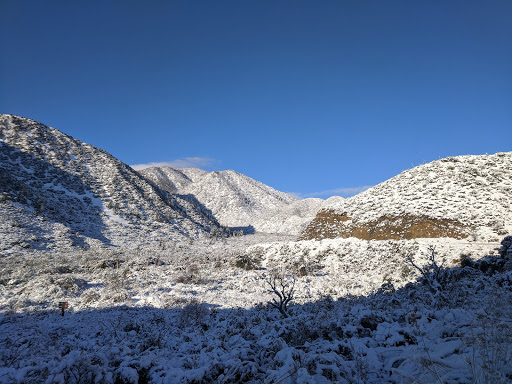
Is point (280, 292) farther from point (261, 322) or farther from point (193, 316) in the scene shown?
point (261, 322)

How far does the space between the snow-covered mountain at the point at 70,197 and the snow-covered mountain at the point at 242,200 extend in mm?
17651

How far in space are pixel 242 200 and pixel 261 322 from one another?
84.8 metres

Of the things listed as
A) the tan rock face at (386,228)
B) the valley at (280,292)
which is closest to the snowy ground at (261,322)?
the valley at (280,292)

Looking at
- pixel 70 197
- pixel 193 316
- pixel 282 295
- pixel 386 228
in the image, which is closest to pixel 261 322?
pixel 193 316

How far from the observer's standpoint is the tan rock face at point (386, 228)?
19.3m

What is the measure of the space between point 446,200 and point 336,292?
15.2m

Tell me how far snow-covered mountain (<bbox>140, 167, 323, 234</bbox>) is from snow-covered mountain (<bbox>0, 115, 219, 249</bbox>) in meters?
17.7

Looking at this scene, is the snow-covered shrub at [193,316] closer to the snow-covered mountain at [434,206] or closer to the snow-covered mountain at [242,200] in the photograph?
the snow-covered mountain at [434,206]

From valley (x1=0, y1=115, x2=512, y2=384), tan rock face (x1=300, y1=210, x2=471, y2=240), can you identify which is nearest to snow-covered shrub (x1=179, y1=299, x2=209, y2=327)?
valley (x1=0, y1=115, x2=512, y2=384)

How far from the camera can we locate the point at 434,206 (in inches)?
866

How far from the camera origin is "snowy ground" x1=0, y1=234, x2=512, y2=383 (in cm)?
384

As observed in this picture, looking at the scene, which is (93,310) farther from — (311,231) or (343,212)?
(343,212)

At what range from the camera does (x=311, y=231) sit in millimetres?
27531

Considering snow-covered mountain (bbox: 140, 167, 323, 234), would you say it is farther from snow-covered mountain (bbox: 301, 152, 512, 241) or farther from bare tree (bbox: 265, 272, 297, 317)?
bare tree (bbox: 265, 272, 297, 317)
